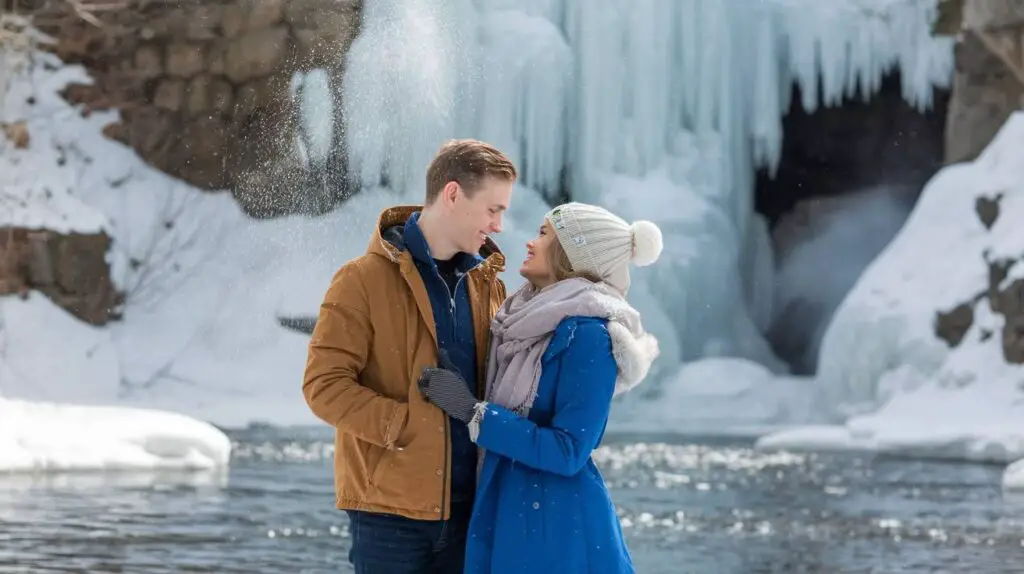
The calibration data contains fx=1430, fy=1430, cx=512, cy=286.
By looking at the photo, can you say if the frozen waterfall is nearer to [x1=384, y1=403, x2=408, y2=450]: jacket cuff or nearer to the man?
the man

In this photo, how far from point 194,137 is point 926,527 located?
20945 millimetres

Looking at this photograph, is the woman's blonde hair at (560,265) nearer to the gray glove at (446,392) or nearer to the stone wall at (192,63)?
the gray glove at (446,392)

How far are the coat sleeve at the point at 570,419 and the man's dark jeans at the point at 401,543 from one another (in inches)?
8.5

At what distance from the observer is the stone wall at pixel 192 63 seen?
2827 centimetres

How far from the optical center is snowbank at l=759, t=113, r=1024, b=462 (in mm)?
22219

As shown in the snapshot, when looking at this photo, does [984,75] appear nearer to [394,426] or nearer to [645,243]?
[645,243]

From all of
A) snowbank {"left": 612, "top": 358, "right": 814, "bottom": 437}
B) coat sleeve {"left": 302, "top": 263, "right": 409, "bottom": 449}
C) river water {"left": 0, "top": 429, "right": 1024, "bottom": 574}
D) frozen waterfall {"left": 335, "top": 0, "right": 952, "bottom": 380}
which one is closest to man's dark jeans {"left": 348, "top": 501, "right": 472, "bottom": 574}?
coat sleeve {"left": 302, "top": 263, "right": 409, "bottom": 449}

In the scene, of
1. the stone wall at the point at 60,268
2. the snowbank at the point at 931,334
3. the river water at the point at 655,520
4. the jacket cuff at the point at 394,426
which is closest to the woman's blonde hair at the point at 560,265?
the jacket cuff at the point at 394,426

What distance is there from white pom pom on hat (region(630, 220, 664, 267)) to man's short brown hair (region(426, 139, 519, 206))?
318 millimetres

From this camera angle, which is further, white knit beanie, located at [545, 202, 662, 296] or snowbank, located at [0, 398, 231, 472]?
snowbank, located at [0, 398, 231, 472]

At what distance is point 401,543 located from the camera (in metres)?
2.82

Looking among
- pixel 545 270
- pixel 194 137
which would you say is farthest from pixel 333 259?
pixel 545 270

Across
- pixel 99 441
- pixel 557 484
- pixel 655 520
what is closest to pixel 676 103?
pixel 99 441

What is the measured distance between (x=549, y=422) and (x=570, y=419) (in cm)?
9
